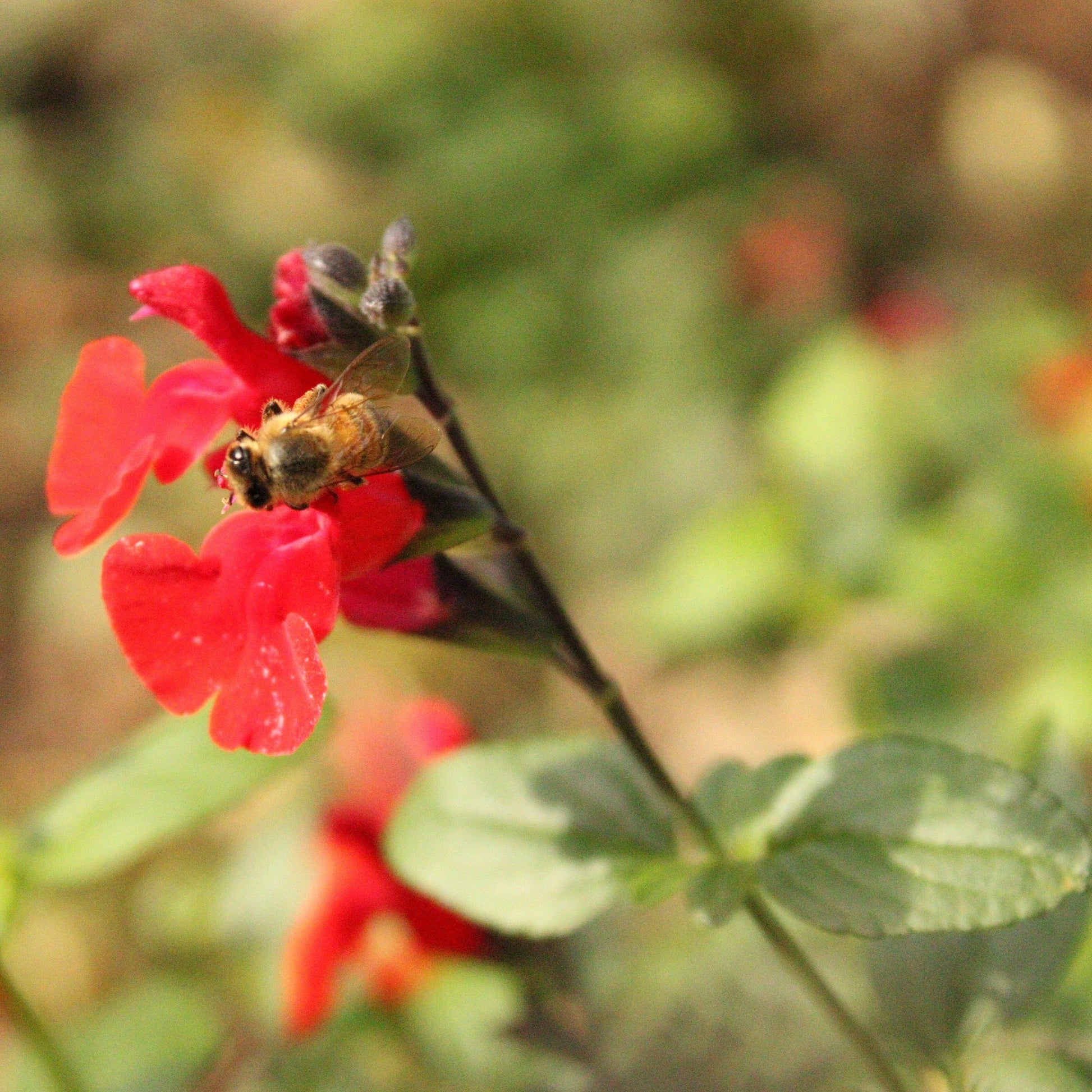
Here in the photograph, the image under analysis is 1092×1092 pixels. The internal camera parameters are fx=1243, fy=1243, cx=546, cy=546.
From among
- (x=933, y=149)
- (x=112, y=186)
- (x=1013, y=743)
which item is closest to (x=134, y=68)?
(x=112, y=186)

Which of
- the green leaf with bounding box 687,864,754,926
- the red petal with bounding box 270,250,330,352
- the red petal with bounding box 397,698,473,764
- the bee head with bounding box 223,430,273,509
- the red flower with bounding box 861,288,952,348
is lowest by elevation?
the red flower with bounding box 861,288,952,348

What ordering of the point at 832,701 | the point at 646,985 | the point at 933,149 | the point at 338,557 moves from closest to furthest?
the point at 338,557
the point at 646,985
the point at 832,701
the point at 933,149

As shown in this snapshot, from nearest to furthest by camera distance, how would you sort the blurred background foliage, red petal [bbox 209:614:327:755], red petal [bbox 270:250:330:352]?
red petal [bbox 209:614:327:755], red petal [bbox 270:250:330:352], the blurred background foliage

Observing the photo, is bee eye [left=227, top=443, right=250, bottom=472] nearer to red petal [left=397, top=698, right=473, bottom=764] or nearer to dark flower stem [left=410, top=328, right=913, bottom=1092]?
dark flower stem [left=410, top=328, right=913, bottom=1092]

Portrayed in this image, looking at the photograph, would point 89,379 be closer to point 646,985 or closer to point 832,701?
point 646,985

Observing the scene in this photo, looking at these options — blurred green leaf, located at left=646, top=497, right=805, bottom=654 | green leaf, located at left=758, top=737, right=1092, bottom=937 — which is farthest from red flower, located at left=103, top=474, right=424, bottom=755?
blurred green leaf, located at left=646, top=497, right=805, bottom=654

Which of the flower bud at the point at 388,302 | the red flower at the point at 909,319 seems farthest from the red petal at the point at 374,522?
the red flower at the point at 909,319

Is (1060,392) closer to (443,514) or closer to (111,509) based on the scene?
(443,514)
